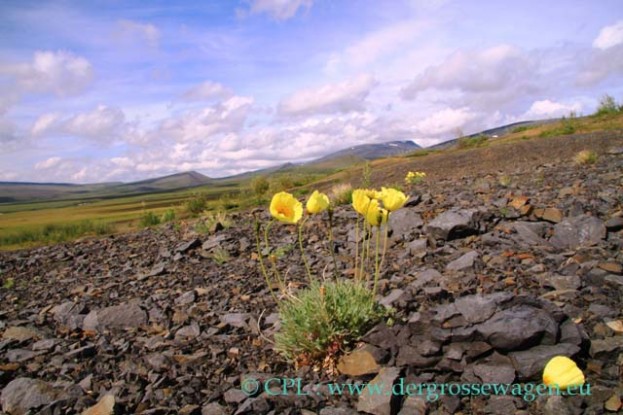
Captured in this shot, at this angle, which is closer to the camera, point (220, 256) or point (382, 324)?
point (382, 324)

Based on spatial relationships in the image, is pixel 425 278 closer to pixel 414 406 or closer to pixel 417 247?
pixel 417 247

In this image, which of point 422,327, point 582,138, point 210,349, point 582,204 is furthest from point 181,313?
point 582,138

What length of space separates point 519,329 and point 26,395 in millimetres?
3161

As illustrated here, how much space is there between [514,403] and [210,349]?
2112 mm

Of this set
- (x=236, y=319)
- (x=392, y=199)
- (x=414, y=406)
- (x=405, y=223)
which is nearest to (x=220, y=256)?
(x=236, y=319)

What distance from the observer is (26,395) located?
281 cm

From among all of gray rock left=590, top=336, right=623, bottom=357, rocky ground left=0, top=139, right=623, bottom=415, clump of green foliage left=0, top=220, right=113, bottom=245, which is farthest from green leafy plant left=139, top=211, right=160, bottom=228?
gray rock left=590, top=336, right=623, bottom=357

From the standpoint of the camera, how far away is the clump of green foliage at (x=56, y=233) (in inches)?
528

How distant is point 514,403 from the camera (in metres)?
2.09

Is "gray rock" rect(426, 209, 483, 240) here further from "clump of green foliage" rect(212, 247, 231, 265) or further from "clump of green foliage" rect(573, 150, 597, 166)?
"clump of green foliage" rect(573, 150, 597, 166)

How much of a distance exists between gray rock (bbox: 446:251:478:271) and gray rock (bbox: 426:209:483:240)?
2.34 feet

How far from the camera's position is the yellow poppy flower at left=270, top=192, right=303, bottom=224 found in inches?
107

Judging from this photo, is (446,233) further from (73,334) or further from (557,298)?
(73,334)

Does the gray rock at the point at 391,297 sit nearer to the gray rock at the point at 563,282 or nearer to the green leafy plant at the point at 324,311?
the green leafy plant at the point at 324,311
